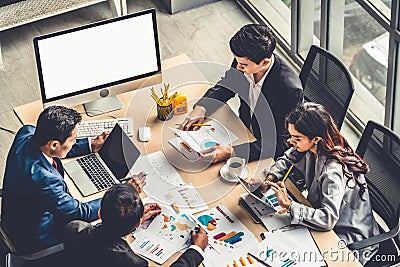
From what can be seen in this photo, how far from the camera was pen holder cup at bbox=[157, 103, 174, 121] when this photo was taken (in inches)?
179

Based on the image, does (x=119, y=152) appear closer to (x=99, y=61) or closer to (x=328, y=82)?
(x=99, y=61)

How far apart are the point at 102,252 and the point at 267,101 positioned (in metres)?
1.34

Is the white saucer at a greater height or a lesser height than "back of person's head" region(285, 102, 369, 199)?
lesser

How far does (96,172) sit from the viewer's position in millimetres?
4297

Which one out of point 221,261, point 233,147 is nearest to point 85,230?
point 221,261

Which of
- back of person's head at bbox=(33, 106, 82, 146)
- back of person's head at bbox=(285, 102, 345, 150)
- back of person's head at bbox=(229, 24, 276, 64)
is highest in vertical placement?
back of person's head at bbox=(229, 24, 276, 64)

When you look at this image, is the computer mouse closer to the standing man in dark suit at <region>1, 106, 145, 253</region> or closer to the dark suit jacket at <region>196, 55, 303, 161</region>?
the dark suit jacket at <region>196, 55, 303, 161</region>

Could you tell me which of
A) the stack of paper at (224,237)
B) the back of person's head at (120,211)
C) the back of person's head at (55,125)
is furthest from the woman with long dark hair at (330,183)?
the back of person's head at (55,125)

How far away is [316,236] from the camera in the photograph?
154 inches

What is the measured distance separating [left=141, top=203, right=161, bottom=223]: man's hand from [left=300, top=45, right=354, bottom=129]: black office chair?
1083mm

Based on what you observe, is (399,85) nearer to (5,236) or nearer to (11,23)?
(5,236)

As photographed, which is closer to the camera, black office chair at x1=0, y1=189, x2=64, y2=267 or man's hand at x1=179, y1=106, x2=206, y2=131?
black office chair at x1=0, y1=189, x2=64, y2=267

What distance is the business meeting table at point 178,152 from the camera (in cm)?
395

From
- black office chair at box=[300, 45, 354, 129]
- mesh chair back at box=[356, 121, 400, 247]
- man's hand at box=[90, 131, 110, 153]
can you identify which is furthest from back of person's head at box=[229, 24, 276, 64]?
man's hand at box=[90, 131, 110, 153]
